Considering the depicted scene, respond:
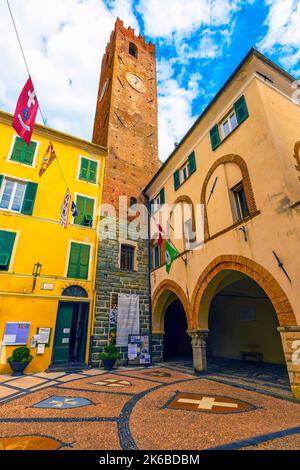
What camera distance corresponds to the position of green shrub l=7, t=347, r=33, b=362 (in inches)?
362

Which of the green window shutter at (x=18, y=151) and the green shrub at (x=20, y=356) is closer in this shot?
the green shrub at (x=20, y=356)

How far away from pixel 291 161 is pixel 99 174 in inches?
416

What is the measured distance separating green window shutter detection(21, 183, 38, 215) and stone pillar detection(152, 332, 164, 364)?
9.26 m

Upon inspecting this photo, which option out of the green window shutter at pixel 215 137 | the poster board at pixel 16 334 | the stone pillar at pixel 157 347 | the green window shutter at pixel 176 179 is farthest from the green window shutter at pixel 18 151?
the stone pillar at pixel 157 347

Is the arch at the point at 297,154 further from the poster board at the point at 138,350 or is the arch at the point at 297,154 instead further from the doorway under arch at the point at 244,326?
the poster board at the point at 138,350

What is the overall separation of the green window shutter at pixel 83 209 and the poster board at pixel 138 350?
22.1 feet

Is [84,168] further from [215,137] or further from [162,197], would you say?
[215,137]

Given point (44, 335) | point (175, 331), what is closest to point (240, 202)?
point (44, 335)

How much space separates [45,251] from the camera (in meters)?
11.3

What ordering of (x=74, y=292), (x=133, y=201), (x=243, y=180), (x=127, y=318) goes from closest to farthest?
(x=243, y=180) → (x=74, y=292) → (x=127, y=318) → (x=133, y=201)

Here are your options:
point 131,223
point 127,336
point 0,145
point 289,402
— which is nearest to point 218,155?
point 131,223

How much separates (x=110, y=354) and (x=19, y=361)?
3642 millimetres

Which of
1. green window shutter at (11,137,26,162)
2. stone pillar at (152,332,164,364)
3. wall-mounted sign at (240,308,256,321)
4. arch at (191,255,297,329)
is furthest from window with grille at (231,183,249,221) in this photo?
green window shutter at (11,137,26,162)

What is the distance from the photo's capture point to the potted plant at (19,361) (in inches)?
359
